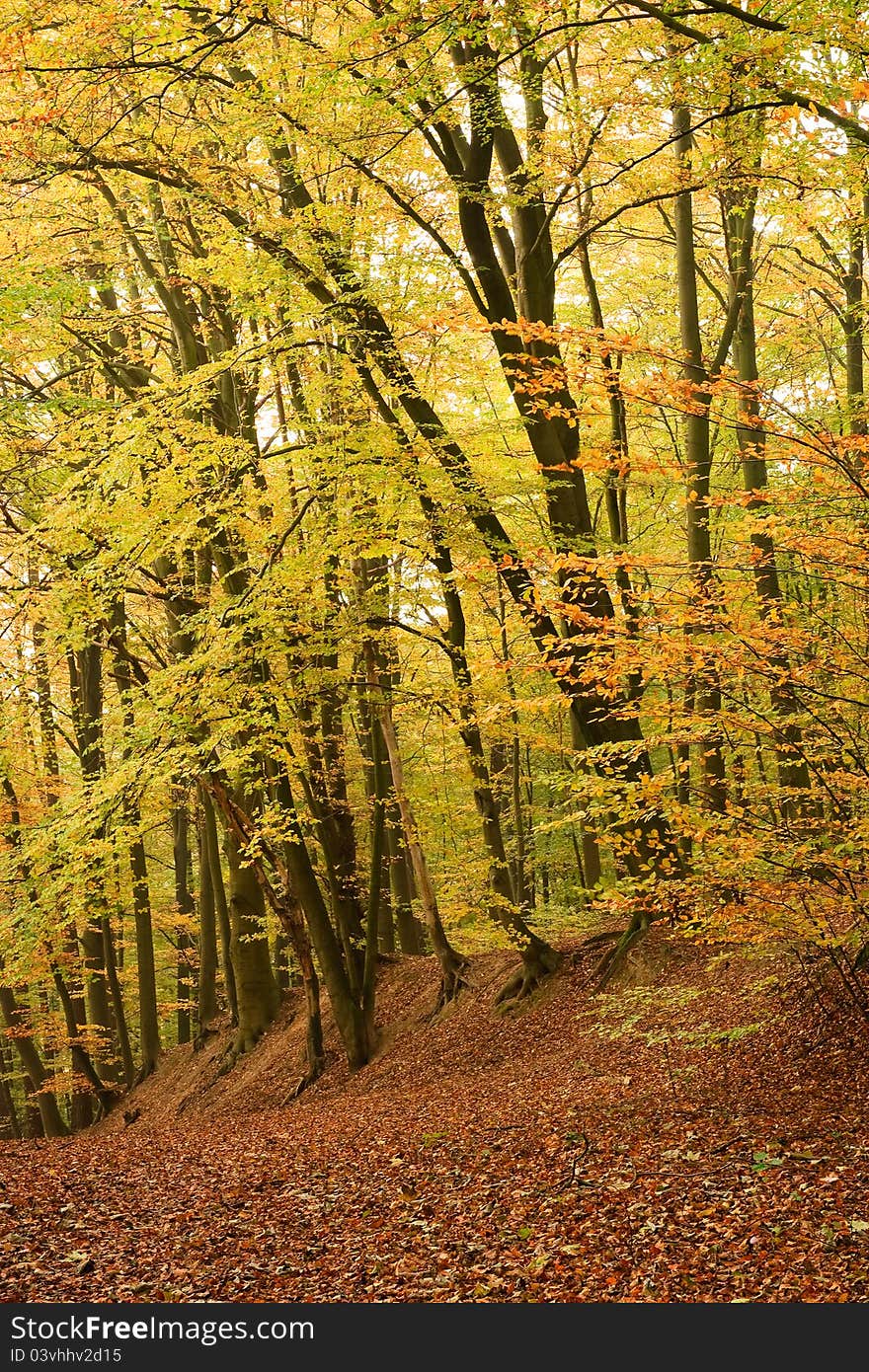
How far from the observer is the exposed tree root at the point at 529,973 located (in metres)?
13.9

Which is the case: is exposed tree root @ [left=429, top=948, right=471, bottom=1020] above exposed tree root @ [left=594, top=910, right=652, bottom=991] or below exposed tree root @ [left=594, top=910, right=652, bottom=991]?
below

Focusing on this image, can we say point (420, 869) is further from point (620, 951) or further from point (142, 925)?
point (142, 925)

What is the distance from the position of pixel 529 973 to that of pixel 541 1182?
7.18 m

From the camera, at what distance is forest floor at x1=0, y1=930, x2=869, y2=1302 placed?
5.30 m

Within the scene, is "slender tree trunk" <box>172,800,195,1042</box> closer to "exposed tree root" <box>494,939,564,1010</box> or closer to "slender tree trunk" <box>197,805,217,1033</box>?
"slender tree trunk" <box>197,805,217,1033</box>

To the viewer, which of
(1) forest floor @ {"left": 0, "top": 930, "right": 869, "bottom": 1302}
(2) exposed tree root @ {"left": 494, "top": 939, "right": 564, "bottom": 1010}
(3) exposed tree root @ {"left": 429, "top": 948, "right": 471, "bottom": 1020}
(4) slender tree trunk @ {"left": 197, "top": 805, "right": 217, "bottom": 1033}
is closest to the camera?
(1) forest floor @ {"left": 0, "top": 930, "right": 869, "bottom": 1302}

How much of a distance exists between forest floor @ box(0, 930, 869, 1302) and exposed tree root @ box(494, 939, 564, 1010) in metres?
1.06

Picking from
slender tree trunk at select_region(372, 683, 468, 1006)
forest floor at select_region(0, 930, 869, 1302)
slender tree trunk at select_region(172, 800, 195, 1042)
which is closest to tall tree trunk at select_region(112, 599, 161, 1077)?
slender tree trunk at select_region(172, 800, 195, 1042)

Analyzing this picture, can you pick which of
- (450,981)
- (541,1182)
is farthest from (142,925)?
(541,1182)

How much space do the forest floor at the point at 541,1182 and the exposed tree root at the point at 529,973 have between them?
1.06 metres

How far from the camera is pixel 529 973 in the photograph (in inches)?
549

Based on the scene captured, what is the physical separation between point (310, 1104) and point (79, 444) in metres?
8.76

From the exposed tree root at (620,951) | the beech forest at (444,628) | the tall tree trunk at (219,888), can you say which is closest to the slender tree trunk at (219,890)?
the tall tree trunk at (219,888)

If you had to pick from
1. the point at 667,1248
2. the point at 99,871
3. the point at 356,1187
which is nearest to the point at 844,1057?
the point at 667,1248
